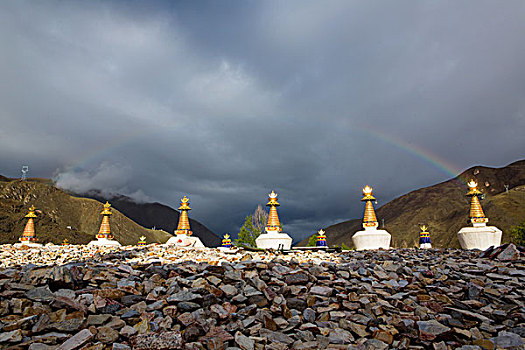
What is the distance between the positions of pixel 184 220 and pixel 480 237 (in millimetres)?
16569

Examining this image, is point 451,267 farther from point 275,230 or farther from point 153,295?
point 275,230

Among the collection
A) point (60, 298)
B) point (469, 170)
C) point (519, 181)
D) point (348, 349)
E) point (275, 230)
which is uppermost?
point (469, 170)

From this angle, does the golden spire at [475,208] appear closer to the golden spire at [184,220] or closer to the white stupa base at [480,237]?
the white stupa base at [480,237]

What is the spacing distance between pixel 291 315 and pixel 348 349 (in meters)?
1.20

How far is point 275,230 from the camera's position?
1808 cm

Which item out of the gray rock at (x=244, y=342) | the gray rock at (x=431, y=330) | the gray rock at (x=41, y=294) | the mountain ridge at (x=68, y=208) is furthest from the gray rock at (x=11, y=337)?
the mountain ridge at (x=68, y=208)

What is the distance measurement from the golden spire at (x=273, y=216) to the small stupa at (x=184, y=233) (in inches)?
179

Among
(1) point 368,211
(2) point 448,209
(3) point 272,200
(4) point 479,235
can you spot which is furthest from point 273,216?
(2) point 448,209

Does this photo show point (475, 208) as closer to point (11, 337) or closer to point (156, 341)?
point (156, 341)

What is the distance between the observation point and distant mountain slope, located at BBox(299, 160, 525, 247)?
7093cm

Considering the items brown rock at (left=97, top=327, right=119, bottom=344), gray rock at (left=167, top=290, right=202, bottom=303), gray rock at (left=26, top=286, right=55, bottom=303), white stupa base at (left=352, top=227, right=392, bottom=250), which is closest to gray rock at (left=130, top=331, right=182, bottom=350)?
brown rock at (left=97, top=327, right=119, bottom=344)

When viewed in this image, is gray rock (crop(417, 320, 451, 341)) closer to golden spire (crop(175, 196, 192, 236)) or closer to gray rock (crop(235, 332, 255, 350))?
gray rock (crop(235, 332, 255, 350))

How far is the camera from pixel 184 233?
20.4m

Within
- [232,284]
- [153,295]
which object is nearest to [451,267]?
[232,284]
